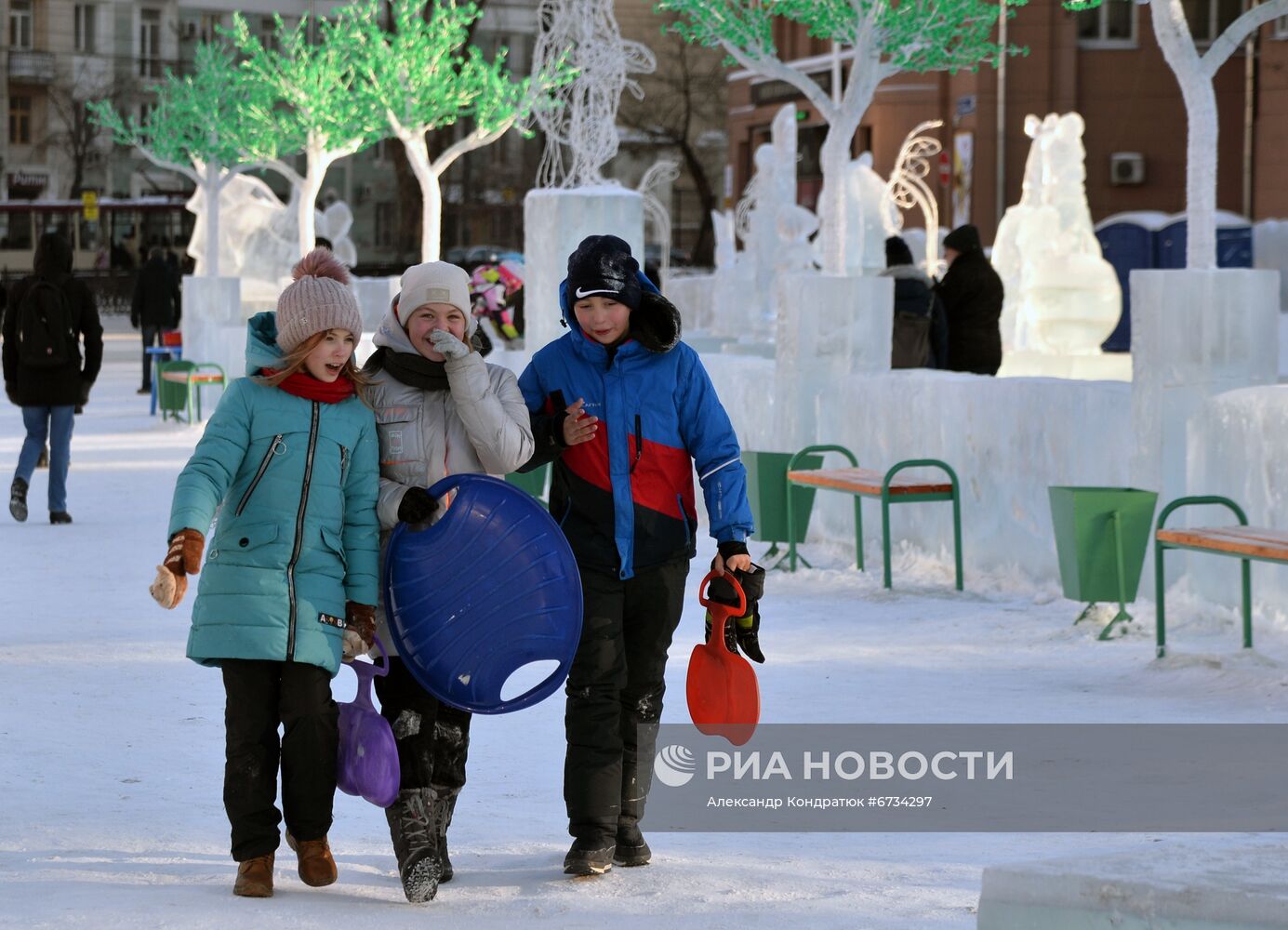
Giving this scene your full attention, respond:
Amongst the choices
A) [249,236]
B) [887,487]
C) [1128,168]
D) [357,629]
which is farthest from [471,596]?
[1128,168]

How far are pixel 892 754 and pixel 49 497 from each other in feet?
25.0

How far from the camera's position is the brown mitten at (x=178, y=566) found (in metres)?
4.59

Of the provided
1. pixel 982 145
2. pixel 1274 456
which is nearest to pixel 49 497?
pixel 1274 456

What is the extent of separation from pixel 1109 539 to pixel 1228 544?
1107 mm

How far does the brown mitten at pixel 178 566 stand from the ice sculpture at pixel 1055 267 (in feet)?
60.7

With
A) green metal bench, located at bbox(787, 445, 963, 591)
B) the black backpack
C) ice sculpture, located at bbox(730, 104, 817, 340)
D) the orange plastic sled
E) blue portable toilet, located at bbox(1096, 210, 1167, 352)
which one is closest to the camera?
the orange plastic sled

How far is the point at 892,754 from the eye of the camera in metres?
6.62

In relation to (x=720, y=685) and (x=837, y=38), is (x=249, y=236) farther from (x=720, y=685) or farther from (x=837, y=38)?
(x=720, y=685)

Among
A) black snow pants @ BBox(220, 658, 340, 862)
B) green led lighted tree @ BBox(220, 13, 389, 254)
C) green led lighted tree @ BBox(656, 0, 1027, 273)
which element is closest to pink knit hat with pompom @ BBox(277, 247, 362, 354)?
black snow pants @ BBox(220, 658, 340, 862)

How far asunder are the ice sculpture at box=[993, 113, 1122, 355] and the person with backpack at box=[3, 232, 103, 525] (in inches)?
470

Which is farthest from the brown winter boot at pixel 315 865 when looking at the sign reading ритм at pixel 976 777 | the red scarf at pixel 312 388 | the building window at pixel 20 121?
the building window at pixel 20 121

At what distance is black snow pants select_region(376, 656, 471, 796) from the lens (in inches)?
196

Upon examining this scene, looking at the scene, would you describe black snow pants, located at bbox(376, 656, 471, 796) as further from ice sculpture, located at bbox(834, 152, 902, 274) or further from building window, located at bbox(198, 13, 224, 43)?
building window, located at bbox(198, 13, 224, 43)

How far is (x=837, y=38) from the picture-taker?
17.4 metres
